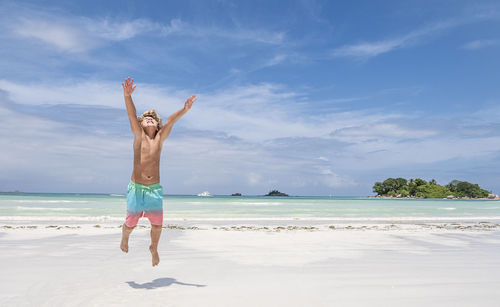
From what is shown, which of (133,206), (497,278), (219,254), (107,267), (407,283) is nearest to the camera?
(133,206)

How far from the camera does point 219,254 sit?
26.1 ft

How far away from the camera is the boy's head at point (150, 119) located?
4551 millimetres

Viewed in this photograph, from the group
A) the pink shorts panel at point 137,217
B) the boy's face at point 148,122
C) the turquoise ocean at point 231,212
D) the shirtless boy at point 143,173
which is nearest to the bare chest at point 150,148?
the shirtless boy at point 143,173

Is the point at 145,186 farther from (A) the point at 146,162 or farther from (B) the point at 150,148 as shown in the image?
(B) the point at 150,148

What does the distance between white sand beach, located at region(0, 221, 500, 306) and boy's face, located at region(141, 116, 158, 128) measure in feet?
6.90

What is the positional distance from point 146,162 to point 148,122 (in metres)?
0.51

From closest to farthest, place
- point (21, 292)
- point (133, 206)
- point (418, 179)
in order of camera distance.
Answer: point (133, 206)
point (21, 292)
point (418, 179)

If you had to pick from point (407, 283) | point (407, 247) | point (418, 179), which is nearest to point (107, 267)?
point (407, 283)

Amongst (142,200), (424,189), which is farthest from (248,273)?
(424,189)

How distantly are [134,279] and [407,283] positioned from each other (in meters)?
4.08

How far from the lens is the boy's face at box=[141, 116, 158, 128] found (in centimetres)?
454

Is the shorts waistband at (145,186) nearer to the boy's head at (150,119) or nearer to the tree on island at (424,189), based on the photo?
the boy's head at (150,119)

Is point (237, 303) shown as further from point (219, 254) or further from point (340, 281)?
point (219, 254)

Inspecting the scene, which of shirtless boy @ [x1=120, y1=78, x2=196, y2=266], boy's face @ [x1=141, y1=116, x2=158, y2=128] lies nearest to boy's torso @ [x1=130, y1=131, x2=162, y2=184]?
shirtless boy @ [x1=120, y1=78, x2=196, y2=266]
